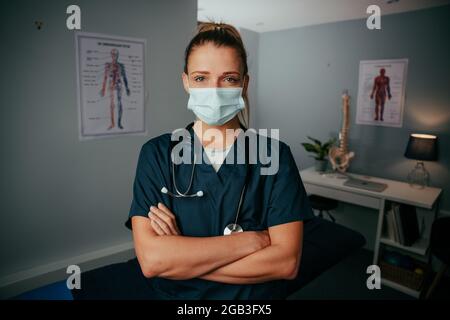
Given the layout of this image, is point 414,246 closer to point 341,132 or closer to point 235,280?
point 341,132

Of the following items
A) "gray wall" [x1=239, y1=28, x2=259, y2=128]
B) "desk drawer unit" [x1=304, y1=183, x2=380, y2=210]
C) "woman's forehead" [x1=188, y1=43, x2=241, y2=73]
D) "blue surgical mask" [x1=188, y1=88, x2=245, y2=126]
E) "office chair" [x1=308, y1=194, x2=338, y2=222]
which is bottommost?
"office chair" [x1=308, y1=194, x2=338, y2=222]

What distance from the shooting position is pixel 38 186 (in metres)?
1.93

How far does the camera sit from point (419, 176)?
2760 mm

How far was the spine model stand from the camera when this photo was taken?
2.99 m

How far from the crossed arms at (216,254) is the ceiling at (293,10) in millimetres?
2130

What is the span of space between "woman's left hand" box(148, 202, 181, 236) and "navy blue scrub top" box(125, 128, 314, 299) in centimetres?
3

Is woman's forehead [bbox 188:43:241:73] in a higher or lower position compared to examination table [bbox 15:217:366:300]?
higher

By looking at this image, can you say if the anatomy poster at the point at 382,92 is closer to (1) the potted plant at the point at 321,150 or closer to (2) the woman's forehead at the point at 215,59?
(1) the potted plant at the point at 321,150

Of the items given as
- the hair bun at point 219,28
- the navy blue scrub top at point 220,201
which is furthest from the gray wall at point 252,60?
the navy blue scrub top at point 220,201

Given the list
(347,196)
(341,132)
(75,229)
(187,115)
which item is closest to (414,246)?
(347,196)

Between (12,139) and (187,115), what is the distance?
1.26 metres

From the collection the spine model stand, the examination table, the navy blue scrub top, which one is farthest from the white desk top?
the navy blue scrub top

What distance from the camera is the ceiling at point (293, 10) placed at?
8.14 feet

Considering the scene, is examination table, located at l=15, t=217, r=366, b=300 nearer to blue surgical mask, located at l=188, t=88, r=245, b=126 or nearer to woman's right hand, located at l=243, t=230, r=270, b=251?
woman's right hand, located at l=243, t=230, r=270, b=251
